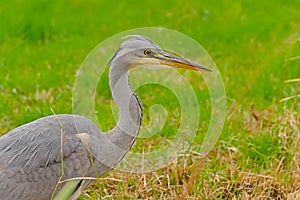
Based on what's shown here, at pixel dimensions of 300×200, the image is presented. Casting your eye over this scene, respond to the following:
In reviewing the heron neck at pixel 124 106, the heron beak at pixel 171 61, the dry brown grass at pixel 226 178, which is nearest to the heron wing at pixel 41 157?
the heron neck at pixel 124 106

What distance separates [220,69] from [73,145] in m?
3.28

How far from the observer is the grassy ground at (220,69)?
427 centimetres

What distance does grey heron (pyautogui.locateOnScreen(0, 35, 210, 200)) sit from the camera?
3572 millimetres

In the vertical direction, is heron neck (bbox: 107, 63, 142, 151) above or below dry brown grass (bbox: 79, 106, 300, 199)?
above

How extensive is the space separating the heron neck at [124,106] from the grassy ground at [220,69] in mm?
392

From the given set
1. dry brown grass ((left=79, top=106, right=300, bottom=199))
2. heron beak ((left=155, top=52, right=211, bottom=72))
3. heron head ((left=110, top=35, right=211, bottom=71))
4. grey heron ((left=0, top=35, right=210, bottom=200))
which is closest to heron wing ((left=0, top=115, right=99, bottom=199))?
grey heron ((left=0, top=35, right=210, bottom=200))

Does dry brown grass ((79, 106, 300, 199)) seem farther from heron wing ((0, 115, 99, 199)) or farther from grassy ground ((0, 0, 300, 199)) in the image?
heron wing ((0, 115, 99, 199))

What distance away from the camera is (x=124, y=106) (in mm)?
3824

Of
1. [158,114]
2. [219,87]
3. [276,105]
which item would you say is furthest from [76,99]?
[276,105]

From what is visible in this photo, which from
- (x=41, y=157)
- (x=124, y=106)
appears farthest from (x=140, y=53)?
(x=41, y=157)

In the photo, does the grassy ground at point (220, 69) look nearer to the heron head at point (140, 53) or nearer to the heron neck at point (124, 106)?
the heron neck at point (124, 106)

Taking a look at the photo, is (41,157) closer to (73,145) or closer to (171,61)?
(73,145)

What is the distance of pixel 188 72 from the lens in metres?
6.56

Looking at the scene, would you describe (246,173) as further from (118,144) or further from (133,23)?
(133,23)
